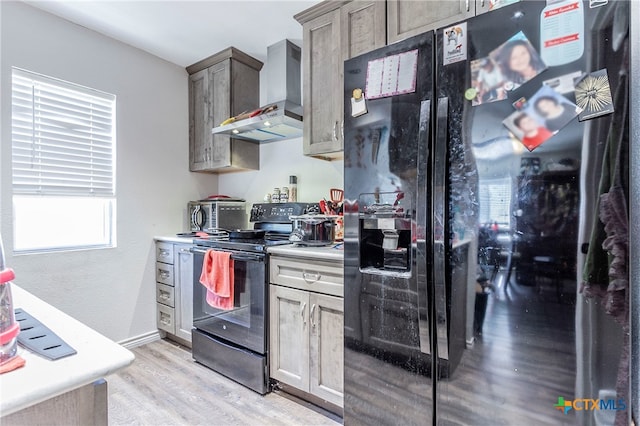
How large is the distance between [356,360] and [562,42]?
54.8 inches

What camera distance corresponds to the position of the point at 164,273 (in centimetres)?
270

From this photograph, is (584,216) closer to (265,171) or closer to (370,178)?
(370,178)

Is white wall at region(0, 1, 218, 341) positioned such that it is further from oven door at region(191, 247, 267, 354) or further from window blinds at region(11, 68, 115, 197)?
oven door at region(191, 247, 267, 354)

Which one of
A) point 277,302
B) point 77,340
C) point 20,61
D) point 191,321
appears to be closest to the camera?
point 77,340

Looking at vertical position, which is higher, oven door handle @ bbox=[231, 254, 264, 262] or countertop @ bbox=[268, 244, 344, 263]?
countertop @ bbox=[268, 244, 344, 263]

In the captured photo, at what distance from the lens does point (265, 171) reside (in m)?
2.89

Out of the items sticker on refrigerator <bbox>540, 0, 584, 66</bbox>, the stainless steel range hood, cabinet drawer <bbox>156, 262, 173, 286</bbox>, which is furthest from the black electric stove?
sticker on refrigerator <bbox>540, 0, 584, 66</bbox>

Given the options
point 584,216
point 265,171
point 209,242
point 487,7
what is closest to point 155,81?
point 265,171

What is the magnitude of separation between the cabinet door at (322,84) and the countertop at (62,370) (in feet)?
5.28

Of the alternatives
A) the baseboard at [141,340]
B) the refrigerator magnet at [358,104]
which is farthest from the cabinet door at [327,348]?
the baseboard at [141,340]

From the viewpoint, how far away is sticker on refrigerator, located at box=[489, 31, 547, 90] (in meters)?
0.96

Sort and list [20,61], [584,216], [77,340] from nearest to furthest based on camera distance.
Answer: [77,340] → [584,216] → [20,61]

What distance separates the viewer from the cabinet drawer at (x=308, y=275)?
1619 mm

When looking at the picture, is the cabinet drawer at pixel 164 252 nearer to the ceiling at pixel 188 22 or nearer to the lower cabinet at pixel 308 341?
the lower cabinet at pixel 308 341
